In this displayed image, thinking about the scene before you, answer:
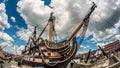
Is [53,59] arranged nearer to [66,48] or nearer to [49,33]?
[66,48]

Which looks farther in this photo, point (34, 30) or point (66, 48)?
point (34, 30)

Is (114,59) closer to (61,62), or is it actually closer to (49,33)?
(61,62)

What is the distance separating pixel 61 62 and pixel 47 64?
9.55 ft

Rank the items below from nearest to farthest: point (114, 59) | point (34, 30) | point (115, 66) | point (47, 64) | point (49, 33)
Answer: point (115, 66) → point (114, 59) → point (47, 64) → point (49, 33) → point (34, 30)

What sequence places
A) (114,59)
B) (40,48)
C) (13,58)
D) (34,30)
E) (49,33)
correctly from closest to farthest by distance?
(114,59) < (13,58) < (40,48) < (49,33) < (34,30)

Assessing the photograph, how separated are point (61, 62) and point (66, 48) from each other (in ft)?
10.7

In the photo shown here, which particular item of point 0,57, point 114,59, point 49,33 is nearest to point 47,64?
point 0,57

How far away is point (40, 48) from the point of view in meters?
38.5

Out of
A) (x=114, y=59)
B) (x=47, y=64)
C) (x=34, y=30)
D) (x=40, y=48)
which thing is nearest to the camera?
(x=114, y=59)

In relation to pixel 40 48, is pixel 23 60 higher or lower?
lower

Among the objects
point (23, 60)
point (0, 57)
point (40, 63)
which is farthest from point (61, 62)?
point (0, 57)

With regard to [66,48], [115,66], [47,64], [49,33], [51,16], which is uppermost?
[51,16]

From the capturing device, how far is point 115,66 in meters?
8.39

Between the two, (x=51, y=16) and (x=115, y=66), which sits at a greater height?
(x=51, y=16)
